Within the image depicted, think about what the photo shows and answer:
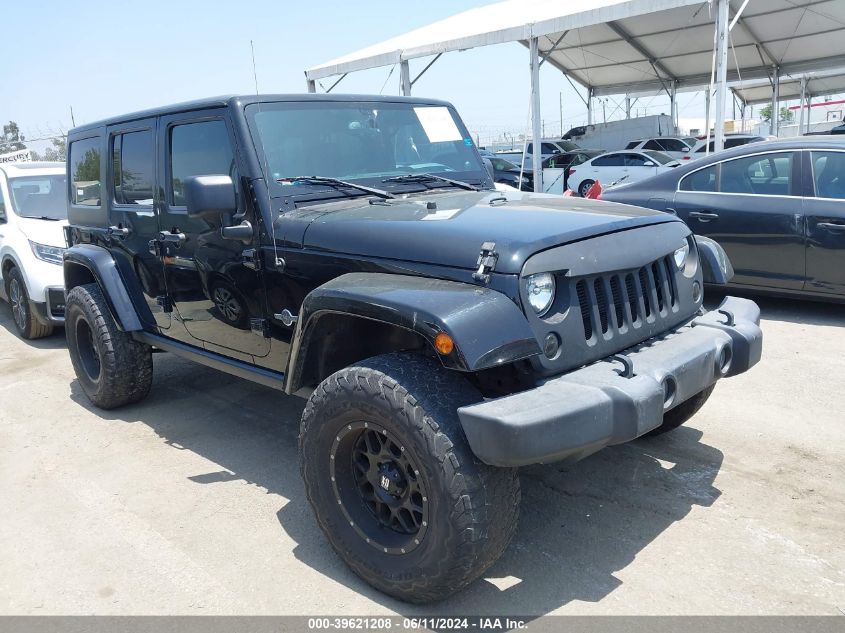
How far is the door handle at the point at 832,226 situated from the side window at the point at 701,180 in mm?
1053

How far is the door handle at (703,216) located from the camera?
654 cm

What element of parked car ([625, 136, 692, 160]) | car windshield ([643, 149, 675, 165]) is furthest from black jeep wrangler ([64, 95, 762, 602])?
parked car ([625, 136, 692, 160])

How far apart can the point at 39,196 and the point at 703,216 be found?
680cm

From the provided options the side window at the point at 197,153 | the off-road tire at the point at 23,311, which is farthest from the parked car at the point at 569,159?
the side window at the point at 197,153

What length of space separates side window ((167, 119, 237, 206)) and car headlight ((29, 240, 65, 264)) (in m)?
3.58

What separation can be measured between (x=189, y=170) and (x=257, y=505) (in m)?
1.81

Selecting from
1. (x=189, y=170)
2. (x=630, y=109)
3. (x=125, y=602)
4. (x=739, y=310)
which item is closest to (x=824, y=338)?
(x=739, y=310)

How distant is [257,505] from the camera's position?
139 inches

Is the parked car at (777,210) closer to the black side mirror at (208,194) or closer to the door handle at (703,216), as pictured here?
the door handle at (703,216)

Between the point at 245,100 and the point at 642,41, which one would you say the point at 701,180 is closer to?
the point at 245,100

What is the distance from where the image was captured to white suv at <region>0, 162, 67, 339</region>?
676 centimetres

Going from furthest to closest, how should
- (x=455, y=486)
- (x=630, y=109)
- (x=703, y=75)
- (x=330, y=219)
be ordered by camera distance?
(x=630, y=109) < (x=703, y=75) < (x=330, y=219) < (x=455, y=486)

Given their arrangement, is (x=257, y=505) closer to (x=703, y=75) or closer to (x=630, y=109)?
(x=703, y=75)

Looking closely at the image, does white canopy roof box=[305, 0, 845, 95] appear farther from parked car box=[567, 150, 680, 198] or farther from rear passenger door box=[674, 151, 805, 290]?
rear passenger door box=[674, 151, 805, 290]
